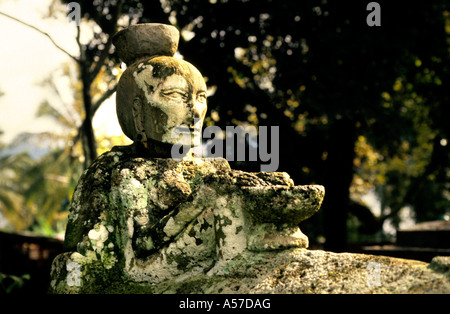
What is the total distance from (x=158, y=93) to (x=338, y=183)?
4.38 m

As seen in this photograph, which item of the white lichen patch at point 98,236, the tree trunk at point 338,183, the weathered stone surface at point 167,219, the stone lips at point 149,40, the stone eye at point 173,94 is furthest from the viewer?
the tree trunk at point 338,183

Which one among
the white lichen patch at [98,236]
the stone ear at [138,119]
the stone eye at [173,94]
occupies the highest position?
the stone eye at [173,94]

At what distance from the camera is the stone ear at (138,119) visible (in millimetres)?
3848

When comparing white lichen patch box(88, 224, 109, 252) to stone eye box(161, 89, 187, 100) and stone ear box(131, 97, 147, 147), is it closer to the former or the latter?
stone ear box(131, 97, 147, 147)

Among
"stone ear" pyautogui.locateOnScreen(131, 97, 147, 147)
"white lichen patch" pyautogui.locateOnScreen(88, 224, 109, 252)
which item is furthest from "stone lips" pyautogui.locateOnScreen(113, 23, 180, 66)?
"white lichen patch" pyautogui.locateOnScreen(88, 224, 109, 252)

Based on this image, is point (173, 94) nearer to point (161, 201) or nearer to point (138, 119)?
A: point (138, 119)

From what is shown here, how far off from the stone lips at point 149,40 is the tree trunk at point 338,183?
4.14 meters

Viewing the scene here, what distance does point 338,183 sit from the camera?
748 centimetres

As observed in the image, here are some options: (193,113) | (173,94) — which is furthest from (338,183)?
(173,94)

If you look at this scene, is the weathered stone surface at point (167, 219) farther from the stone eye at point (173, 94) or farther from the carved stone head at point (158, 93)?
the stone eye at point (173, 94)

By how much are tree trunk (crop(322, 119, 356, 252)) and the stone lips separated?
414 centimetres

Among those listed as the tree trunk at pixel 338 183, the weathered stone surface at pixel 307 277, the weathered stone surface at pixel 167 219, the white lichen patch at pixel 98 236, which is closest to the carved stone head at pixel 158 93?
the weathered stone surface at pixel 167 219
